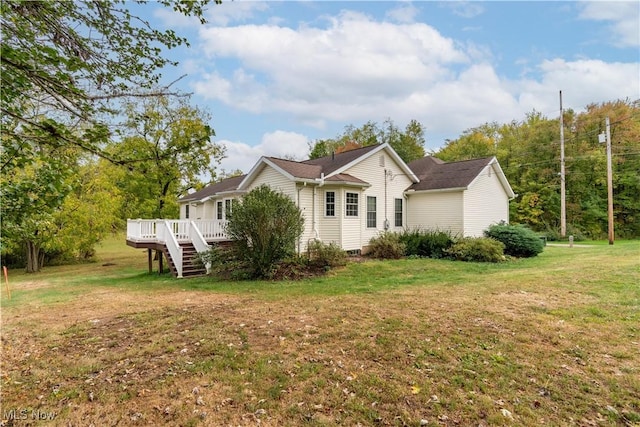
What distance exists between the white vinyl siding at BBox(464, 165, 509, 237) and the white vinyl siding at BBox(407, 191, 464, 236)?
0.36 m

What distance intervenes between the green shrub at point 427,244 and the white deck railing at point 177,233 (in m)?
8.24

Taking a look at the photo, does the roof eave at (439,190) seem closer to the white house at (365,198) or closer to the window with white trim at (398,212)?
the white house at (365,198)

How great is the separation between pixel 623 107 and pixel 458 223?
2424cm

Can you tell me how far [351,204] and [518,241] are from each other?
7.68m

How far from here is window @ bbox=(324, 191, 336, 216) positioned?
14133 mm

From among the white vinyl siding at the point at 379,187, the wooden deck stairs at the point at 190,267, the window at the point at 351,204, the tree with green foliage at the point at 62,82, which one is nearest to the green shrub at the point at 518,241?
the white vinyl siding at the point at 379,187

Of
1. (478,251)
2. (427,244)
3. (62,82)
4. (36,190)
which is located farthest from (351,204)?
(62,82)

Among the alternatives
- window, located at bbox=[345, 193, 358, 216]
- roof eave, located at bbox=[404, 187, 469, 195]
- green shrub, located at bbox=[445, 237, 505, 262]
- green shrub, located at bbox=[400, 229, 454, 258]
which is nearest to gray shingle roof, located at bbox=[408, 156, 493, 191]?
roof eave, located at bbox=[404, 187, 469, 195]

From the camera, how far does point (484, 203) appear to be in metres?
17.1

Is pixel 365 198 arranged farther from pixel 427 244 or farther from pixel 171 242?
pixel 171 242

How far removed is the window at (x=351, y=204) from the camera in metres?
14.5

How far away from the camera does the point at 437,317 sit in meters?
5.64

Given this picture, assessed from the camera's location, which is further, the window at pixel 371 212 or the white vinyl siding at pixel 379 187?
the window at pixel 371 212

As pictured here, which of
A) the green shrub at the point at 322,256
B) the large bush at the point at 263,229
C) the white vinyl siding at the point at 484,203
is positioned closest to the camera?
the large bush at the point at 263,229
